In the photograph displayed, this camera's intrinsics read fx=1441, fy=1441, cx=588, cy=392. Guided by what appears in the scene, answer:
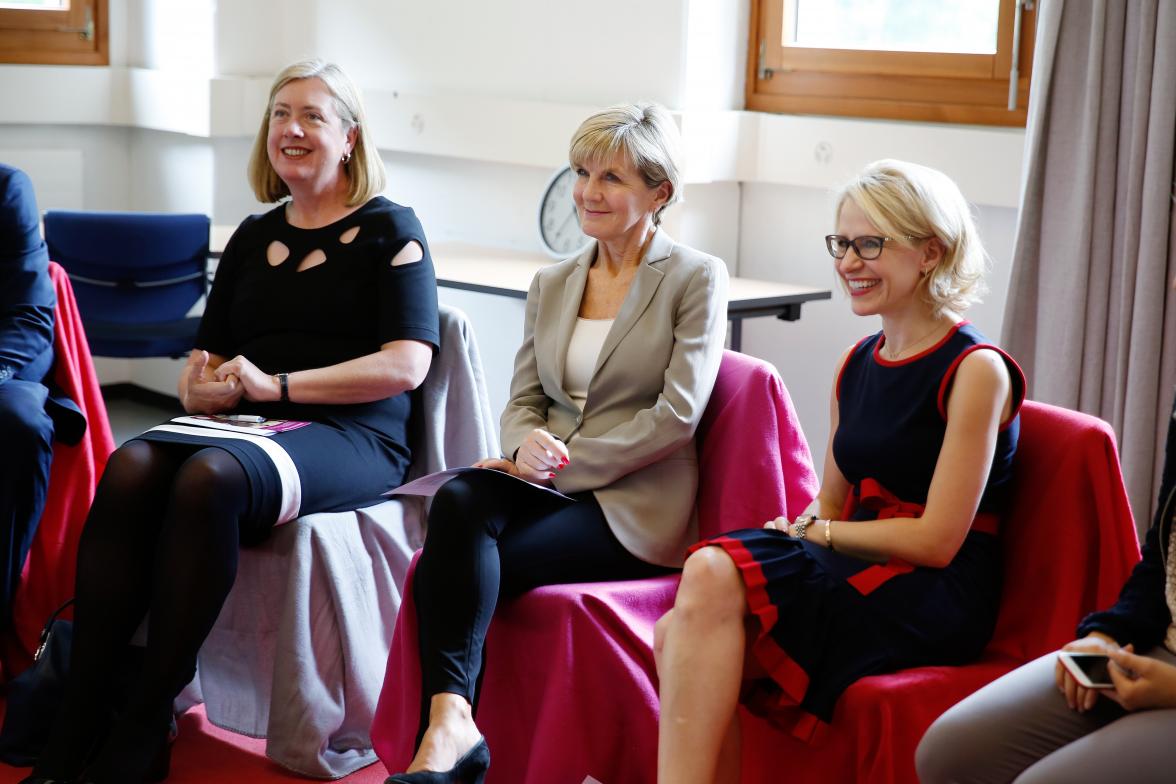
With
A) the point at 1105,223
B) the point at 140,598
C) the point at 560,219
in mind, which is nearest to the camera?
the point at 140,598

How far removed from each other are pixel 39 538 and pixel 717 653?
1656 millimetres

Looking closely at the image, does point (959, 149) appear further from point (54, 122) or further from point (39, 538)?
point (54, 122)

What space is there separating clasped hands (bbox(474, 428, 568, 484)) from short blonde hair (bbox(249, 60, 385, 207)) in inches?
29.6

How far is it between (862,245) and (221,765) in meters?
1.55

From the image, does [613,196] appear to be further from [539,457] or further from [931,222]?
[931,222]

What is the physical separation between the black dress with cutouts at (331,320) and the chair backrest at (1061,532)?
1189 millimetres

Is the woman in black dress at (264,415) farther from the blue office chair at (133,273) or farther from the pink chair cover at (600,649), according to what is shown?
the blue office chair at (133,273)

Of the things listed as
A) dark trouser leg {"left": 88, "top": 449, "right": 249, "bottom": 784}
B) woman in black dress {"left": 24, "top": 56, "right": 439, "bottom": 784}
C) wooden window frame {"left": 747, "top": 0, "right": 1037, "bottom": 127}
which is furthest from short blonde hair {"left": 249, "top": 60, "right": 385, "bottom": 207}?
wooden window frame {"left": 747, "top": 0, "right": 1037, "bottom": 127}

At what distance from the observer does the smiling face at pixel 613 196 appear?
2.48 meters

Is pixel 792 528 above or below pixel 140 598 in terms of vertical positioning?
above

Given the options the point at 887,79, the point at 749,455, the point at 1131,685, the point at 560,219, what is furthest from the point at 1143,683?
the point at 560,219

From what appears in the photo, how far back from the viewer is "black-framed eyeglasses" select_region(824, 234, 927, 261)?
6.80 feet

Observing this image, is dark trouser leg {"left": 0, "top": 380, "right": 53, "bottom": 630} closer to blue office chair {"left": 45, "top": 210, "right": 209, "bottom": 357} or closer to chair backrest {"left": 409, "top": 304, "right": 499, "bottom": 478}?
chair backrest {"left": 409, "top": 304, "right": 499, "bottom": 478}

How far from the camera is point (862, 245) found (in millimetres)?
2090
